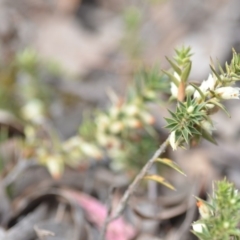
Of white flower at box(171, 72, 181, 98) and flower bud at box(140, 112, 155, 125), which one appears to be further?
flower bud at box(140, 112, 155, 125)

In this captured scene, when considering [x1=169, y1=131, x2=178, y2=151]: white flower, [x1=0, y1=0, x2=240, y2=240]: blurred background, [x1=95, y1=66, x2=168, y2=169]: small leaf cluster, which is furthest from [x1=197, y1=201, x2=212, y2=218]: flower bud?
[x1=95, y1=66, x2=168, y2=169]: small leaf cluster

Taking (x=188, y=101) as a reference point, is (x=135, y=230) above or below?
below

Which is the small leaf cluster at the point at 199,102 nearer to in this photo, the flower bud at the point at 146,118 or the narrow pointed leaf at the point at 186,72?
the narrow pointed leaf at the point at 186,72

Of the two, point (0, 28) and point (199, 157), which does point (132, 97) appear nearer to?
point (199, 157)

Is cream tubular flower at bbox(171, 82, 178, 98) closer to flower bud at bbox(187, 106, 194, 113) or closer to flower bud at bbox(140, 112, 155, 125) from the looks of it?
flower bud at bbox(187, 106, 194, 113)

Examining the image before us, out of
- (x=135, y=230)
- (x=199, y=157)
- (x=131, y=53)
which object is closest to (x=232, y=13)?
(x=131, y=53)

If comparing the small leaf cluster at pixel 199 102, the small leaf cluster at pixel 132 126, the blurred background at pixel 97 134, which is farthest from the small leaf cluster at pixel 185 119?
the small leaf cluster at pixel 132 126
